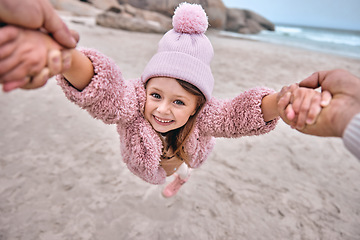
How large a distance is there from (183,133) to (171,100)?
0.20m

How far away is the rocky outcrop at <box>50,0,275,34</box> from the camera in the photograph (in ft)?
23.0

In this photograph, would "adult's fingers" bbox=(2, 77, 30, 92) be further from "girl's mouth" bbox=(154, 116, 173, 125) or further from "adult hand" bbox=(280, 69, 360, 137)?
"adult hand" bbox=(280, 69, 360, 137)

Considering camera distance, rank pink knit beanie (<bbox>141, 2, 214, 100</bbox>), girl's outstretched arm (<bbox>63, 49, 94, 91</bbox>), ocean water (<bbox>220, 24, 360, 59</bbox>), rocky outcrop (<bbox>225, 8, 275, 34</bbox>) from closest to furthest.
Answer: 1. girl's outstretched arm (<bbox>63, 49, 94, 91</bbox>)
2. pink knit beanie (<bbox>141, 2, 214, 100</bbox>)
3. ocean water (<bbox>220, 24, 360, 59</bbox>)
4. rocky outcrop (<bbox>225, 8, 275, 34</bbox>)

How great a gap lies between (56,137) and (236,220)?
143 centimetres

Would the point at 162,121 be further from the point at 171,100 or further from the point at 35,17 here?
the point at 35,17

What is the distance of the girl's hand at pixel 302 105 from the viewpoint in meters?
0.57

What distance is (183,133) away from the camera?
39.6 inches

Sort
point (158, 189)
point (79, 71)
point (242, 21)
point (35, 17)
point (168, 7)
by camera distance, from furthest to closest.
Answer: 1. point (242, 21)
2. point (168, 7)
3. point (158, 189)
4. point (79, 71)
5. point (35, 17)

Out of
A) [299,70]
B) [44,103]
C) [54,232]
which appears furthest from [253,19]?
[54,232]

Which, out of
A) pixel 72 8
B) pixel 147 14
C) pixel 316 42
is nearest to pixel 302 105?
pixel 147 14

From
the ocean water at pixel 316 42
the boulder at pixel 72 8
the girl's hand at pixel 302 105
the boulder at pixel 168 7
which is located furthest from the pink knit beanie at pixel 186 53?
the boulder at pixel 168 7

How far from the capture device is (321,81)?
2.16ft

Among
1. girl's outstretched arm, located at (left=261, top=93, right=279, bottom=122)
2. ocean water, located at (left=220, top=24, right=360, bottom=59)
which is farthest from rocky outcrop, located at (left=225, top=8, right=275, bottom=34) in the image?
girl's outstretched arm, located at (left=261, top=93, right=279, bottom=122)

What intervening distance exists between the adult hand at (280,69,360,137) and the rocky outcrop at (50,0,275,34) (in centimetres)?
636
